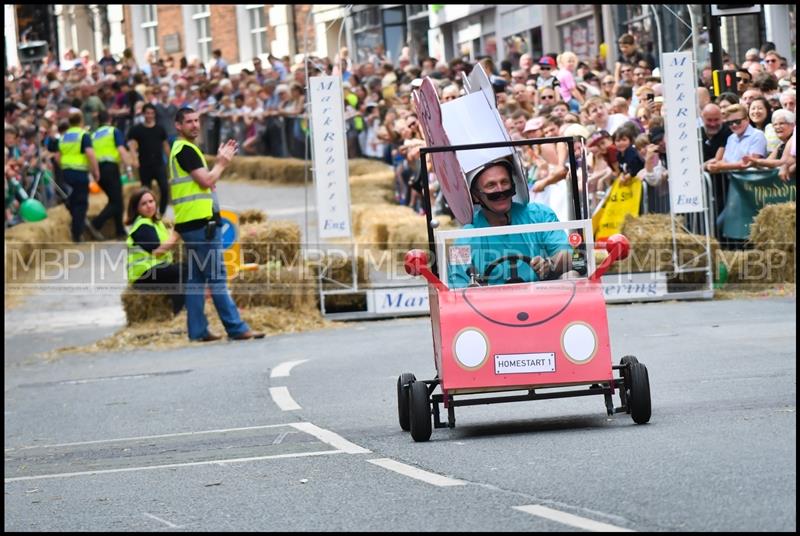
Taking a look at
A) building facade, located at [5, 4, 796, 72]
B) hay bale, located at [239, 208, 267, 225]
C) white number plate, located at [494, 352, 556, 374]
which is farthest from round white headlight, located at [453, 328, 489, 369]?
hay bale, located at [239, 208, 267, 225]

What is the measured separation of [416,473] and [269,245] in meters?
13.5

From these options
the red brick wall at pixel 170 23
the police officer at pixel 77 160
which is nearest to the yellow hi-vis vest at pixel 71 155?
the police officer at pixel 77 160

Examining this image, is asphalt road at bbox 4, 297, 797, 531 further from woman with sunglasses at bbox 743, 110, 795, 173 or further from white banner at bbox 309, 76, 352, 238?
white banner at bbox 309, 76, 352, 238

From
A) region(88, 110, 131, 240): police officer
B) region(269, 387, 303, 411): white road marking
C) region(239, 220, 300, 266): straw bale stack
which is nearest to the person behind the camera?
region(269, 387, 303, 411): white road marking

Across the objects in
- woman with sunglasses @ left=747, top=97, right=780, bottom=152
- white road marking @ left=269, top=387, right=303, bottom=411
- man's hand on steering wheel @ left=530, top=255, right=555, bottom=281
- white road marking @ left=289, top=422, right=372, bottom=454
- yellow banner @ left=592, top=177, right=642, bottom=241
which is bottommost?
white road marking @ left=269, top=387, right=303, bottom=411

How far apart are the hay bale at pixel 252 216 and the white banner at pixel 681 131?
6519 millimetres

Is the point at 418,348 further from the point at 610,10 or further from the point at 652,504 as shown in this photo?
the point at 610,10

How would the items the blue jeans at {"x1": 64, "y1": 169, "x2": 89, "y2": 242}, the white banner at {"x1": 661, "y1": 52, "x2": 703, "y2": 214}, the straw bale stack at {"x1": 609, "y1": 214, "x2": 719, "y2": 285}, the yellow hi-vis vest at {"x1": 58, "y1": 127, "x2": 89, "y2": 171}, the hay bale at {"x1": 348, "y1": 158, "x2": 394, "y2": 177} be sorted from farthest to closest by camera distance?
the hay bale at {"x1": 348, "y1": 158, "x2": 394, "y2": 177}, the blue jeans at {"x1": 64, "y1": 169, "x2": 89, "y2": 242}, the yellow hi-vis vest at {"x1": 58, "y1": 127, "x2": 89, "y2": 171}, the straw bale stack at {"x1": 609, "y1": 214, "x2": 719, "y2": 285}, the white banner at {"x1": 661, "y1": 52, "x2": 703, "y2": 214}

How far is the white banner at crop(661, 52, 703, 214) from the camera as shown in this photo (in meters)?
18.9

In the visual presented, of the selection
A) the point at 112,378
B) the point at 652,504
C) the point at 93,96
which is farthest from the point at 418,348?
the point at 93,96

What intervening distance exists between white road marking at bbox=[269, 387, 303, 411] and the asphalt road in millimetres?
28

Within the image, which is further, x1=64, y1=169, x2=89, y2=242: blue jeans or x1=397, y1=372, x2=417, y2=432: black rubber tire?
x1=64, y1=169, x2=89, y2=242: blue jeans

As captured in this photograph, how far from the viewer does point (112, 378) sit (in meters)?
15.9

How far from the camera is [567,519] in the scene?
643 cm
